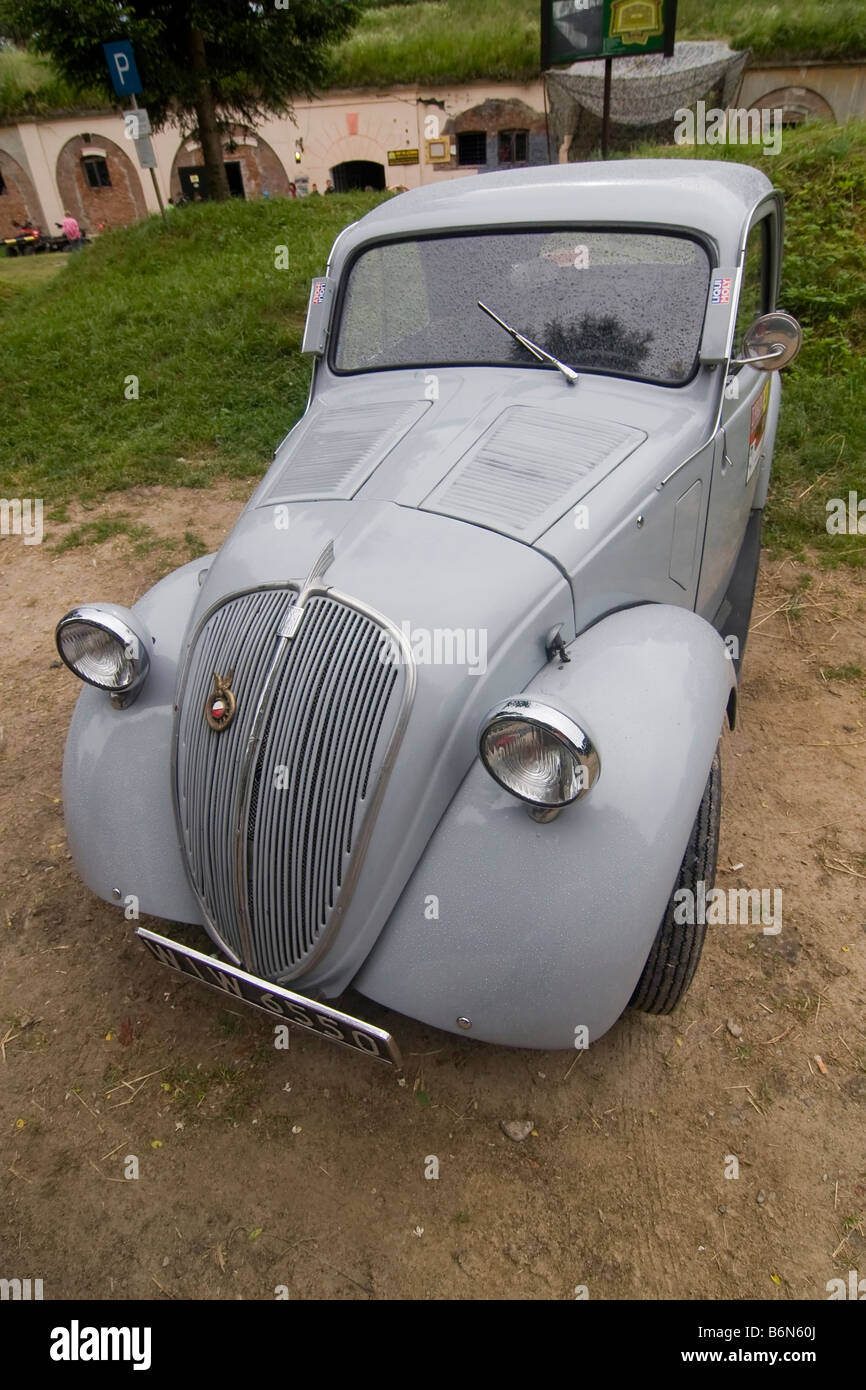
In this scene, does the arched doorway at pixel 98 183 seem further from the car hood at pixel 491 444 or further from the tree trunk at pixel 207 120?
the car hood at pixel 491 444

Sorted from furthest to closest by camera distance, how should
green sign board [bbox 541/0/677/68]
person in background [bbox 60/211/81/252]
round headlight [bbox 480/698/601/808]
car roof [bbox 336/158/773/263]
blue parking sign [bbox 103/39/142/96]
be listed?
person in background [bbox 60/211/81/252] < blue parking sign [bbox 103/39/142/96] < green sign board [bbox 541/0/677/68] < car roof [bbox 336/158/773/263] < round headlight [bbox 480/698/601/808]

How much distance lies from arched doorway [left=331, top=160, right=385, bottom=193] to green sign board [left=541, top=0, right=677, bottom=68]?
47.3ft

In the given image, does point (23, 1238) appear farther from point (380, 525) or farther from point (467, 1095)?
point (380, 525)

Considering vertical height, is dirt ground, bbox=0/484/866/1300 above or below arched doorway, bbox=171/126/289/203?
below

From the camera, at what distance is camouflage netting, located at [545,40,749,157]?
15906 mm

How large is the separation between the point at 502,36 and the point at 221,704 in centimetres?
2334

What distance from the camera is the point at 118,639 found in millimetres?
2320

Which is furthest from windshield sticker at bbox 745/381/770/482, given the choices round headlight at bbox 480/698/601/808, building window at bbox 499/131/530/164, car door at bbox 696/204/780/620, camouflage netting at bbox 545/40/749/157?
building window at bbox 499/131/530/164

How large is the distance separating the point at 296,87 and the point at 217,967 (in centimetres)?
1595

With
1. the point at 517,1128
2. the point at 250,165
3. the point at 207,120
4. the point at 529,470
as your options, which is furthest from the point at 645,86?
the point at 517,1128

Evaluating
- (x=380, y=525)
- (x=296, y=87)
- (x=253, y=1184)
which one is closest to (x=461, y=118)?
(x=296, y=87)

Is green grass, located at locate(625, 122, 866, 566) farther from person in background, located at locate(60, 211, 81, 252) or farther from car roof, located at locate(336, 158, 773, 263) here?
person in background, located at locate(60, 211, 81, 252)

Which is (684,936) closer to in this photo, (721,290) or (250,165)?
(721,290)

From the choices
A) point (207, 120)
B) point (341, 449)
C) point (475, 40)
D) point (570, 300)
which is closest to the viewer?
point (341, 449)
